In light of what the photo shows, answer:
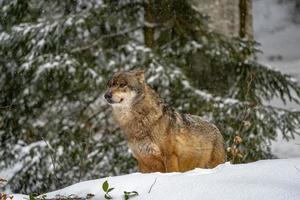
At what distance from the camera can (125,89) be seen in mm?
5562

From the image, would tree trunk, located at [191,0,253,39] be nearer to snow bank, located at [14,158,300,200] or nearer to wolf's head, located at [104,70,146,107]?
wolf's head, located at [104,70,146,107]

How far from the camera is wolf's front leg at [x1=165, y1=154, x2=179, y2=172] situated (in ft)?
17.9

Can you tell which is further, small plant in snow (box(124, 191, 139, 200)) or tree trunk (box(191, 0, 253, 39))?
tree trunk (box(191, 0, 253, 39))

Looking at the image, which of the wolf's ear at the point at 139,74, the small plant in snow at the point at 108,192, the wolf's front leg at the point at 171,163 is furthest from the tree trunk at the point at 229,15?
the small plant in snow at the point at 108,192

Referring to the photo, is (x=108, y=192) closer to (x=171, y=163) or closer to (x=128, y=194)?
→ (x=128, y=194)

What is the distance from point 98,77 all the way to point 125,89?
377cm

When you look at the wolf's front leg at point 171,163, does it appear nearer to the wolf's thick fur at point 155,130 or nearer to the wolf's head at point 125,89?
the wolf's thick fur at point 155,130

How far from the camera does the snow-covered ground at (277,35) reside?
663 inches

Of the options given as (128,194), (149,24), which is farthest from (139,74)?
(149,24)

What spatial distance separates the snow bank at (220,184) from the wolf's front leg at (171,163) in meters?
1.35

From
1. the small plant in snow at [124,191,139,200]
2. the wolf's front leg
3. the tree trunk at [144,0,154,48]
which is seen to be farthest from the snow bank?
the tree trunk at [144,0,154,48]

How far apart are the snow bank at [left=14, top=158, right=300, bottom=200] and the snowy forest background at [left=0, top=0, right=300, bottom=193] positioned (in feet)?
16.9

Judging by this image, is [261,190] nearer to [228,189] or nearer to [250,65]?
[228,189]

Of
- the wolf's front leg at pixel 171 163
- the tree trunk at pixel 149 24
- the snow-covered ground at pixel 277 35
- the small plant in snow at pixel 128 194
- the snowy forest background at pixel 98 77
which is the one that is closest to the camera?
the small plant in snow at pixel 128 194
